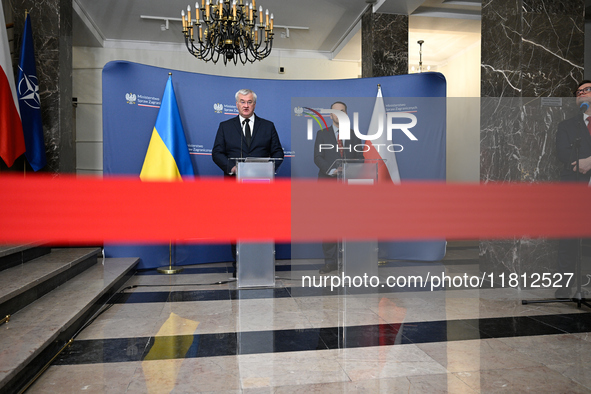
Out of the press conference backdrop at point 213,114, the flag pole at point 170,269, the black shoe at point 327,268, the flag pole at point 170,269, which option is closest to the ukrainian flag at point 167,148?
the press conference backdrop at point 213,114

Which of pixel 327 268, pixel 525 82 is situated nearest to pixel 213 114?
pixel 327 268

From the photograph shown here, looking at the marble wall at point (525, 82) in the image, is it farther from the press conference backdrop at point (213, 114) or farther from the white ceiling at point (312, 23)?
the white ceiling at point (312, 23)

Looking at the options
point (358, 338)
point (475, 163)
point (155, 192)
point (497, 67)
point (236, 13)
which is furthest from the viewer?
point (475, 163)

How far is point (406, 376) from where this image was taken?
1926mm

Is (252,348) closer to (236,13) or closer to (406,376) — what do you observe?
(406,376)

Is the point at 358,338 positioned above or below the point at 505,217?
below

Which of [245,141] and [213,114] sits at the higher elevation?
[213,114]

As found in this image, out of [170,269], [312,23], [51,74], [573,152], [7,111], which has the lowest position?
[170,269]

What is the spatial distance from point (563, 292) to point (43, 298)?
11.8 feet

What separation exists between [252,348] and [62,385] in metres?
0.86

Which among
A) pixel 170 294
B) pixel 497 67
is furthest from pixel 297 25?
pixel 170 294

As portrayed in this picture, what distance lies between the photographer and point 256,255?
3637mm

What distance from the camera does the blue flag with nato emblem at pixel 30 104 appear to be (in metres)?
4.09

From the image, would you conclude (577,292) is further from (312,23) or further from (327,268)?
(312,23)
